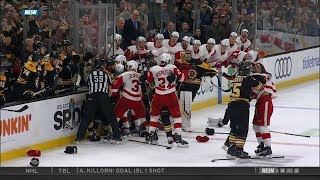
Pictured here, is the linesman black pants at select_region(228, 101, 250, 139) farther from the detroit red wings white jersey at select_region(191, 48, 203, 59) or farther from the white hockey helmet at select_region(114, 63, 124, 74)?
the detroit red wings white jersey at select_region(191, 48, 203, 59)

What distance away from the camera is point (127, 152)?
33.6 ft

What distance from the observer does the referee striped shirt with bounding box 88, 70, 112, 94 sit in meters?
10.5

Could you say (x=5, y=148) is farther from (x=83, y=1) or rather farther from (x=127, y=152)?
(x=83, y=1)

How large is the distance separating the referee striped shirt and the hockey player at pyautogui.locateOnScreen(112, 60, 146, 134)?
104 millimetres

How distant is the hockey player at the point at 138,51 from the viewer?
38.3 feet

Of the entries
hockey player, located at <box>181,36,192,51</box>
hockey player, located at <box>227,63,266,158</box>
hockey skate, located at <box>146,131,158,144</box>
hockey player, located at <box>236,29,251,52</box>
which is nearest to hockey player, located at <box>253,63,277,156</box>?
hockey player, located at <box>227,63,266,158</box>

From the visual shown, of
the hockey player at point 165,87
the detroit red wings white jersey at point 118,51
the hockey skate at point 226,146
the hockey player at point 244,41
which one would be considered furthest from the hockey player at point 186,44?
the hockey skate at point 226,146

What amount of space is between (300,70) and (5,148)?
6653 mm

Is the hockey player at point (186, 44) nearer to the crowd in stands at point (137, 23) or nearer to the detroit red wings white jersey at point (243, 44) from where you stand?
the crowd in stands at point (137, 23)

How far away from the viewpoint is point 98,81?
1048 cm

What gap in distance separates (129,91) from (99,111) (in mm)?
379

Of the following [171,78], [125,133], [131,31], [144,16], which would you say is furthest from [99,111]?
[144,16]

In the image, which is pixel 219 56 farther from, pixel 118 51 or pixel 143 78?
pixel 143 78

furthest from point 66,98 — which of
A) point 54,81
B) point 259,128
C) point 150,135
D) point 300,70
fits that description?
point 300,70
